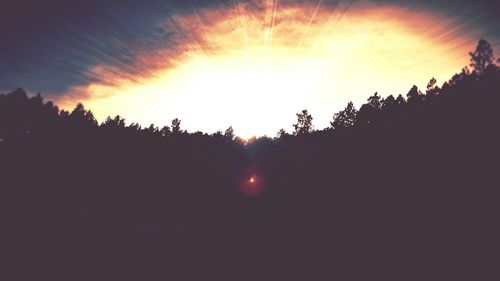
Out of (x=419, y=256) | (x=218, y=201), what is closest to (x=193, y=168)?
(x=218, y=201)

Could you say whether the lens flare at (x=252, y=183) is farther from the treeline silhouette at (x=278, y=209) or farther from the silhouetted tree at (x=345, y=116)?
the silhouetted tree at (x=345, y=116)

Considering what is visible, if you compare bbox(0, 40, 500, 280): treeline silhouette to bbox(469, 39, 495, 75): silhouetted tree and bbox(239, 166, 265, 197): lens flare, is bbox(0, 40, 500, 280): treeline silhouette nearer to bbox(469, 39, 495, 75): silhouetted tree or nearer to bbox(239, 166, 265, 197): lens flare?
bbox(239, 166, 265, 197): lens flare

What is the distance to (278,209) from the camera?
2066cm

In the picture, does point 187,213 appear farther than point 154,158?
No

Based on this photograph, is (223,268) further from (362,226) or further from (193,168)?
(193,168)

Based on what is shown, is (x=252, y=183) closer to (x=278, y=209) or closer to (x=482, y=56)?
(x=278, y=209)

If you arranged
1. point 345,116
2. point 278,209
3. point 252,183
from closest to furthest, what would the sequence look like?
point 278,209 < point 252,183 < point 345,116

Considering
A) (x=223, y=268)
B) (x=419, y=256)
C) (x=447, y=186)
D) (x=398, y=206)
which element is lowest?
(x=223, y=268)

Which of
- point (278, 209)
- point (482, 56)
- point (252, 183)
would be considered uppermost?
point (482, 56)

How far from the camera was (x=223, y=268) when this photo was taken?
13305 mm

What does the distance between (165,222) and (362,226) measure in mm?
14281

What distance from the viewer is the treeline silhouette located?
12.1 m

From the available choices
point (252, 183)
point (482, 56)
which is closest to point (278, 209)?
point (252, 183)

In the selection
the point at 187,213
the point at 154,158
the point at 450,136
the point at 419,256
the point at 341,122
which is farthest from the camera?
the point at 341,122
